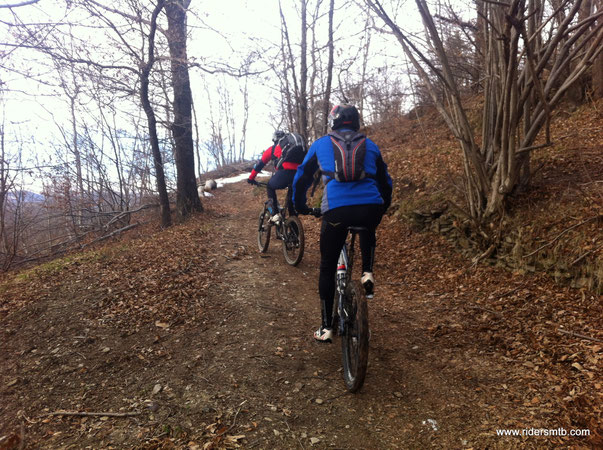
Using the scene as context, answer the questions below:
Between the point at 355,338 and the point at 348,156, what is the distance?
156 centimetres

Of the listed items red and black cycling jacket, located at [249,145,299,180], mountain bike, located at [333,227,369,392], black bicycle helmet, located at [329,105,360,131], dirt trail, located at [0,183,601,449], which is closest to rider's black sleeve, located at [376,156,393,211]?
black bicycle helmet, located at [329,105,360,131]

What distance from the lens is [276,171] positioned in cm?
634

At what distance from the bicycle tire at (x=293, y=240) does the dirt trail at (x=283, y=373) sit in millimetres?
833

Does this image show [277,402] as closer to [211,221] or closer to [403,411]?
[403,411]

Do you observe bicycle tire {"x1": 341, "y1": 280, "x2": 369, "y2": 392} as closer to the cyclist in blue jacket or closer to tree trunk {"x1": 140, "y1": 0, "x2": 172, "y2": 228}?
the cyclist in blue jacket

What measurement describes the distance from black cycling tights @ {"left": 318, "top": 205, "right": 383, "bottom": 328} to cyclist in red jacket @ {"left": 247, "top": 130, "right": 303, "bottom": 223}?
3.10 meters

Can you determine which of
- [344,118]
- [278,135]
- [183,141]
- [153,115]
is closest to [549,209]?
[344,118]

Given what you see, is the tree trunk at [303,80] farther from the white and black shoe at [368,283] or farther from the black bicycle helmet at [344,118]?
the white and black shoe at [368,283]

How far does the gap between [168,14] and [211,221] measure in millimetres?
5501

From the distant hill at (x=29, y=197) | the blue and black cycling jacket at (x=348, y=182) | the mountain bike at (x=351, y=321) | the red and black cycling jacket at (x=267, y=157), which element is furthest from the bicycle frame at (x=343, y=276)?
the distant hill at (x=29, y=197)

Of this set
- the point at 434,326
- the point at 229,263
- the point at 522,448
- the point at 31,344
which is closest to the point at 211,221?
the point at 229,263

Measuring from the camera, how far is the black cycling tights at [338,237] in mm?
2988

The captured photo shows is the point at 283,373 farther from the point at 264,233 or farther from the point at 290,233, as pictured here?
the point at 264,233

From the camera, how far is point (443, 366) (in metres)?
3.26
